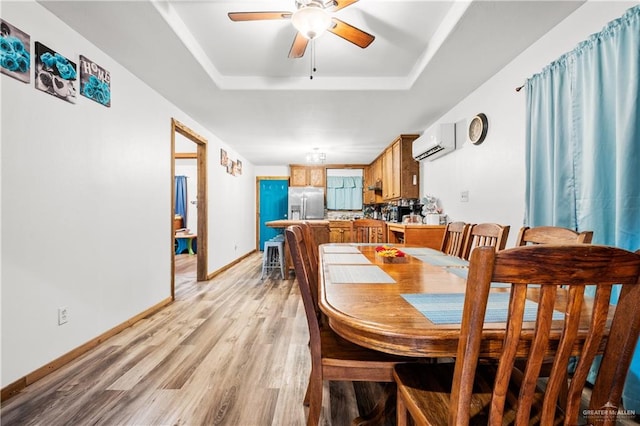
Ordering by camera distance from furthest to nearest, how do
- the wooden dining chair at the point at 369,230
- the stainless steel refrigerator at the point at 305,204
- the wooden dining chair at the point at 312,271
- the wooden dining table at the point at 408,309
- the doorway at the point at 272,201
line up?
the doorway at the point at 272,201 → the stainless steel refrigerator at the point at 305,204 → the wooden dining chair at the point at 369,230 → the wooden dining chair at the point at 312,271 → the wooden dining table at the point at 408,309

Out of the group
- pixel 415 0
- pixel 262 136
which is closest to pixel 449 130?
pixel 415 0

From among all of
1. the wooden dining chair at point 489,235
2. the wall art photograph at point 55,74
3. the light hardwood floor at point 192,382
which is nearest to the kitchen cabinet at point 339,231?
the light hardwood floor at point 192,382

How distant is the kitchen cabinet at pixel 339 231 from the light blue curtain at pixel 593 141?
334cm

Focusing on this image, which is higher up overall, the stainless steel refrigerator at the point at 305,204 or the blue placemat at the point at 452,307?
the stainless steel refrigerator at the point at 305,204

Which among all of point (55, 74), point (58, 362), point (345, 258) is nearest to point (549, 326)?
point (345, 258)

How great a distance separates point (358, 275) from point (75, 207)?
6.82 ft

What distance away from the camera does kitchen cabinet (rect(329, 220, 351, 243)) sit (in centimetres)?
525

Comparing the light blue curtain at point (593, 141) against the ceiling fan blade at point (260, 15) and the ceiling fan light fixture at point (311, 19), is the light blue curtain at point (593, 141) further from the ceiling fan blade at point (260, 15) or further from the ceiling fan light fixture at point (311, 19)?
the ceiling fan blade at point (260, 15)

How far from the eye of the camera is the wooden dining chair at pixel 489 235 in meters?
1.65

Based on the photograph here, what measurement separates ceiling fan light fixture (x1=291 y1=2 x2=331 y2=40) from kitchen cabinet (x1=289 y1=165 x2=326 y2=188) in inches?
210

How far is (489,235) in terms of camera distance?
5.89 ft

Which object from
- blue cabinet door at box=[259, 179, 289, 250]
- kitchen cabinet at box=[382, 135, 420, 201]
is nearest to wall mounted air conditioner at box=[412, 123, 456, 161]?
kitchen cabinet at box=[382, 135, 420, 201]

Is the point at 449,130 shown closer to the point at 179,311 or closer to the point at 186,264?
the point at 179,311

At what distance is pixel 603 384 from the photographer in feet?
2.13
